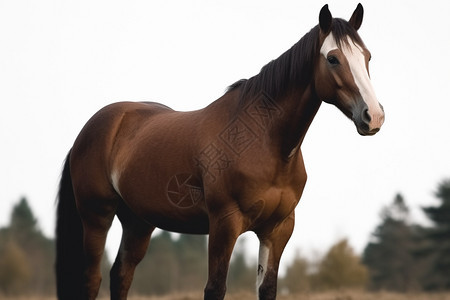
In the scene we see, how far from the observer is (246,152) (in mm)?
4336

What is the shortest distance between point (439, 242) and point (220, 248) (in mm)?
35605

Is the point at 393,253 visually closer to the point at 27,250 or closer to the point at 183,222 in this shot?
the point at 27,250

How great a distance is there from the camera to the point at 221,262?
4281mm

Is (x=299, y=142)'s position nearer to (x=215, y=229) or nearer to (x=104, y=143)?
(x=215, y=229)

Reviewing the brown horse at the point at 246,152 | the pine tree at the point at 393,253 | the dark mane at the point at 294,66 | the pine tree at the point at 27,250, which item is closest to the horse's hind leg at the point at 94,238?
the brown horse at the point at 246,152

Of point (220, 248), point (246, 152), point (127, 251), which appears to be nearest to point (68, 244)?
point (127, 251)

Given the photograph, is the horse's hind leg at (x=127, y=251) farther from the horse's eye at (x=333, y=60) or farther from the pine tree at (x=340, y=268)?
the pine tree at (x=340, y=268)

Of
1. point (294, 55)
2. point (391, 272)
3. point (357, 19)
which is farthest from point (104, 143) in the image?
point (391, 272)

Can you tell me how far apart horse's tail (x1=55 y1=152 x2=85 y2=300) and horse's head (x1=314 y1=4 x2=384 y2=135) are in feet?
10.9

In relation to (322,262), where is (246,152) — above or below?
above

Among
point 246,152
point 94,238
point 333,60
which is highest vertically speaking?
point 333,60

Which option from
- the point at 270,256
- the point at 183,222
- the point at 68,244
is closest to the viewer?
the point at 270,256

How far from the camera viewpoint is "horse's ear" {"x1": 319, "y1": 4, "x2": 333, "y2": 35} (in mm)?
4148

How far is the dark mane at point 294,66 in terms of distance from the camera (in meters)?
4.16
